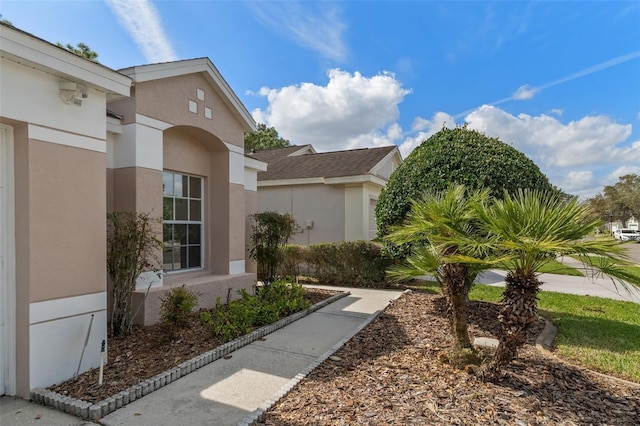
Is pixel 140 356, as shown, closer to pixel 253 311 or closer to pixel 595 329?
pixel 253 311

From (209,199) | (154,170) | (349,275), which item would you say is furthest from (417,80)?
(154,170)

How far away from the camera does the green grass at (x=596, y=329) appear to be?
4.80m

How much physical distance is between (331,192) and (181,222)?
7783 mm

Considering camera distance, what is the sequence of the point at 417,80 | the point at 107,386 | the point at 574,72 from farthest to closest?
the point at 417,80, the point at 574,72, the point at 107,386

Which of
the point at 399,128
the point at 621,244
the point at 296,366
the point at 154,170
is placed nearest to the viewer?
the point at 621,244

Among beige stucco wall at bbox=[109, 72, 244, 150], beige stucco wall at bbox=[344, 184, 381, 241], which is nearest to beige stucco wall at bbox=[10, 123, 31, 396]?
beige stucco wall at bbox=[109, 72, 244, 150]

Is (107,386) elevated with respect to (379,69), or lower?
lower

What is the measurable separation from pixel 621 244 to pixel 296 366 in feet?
13.0

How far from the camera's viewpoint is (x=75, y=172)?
13.7 feet

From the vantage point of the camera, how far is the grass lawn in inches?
189

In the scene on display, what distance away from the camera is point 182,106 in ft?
22.6

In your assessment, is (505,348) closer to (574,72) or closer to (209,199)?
(209,199)

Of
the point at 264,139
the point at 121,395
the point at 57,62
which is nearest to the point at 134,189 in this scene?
the point at 57,62

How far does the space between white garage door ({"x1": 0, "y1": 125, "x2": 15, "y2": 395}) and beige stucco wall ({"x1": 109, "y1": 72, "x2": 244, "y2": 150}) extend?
2.35 m
